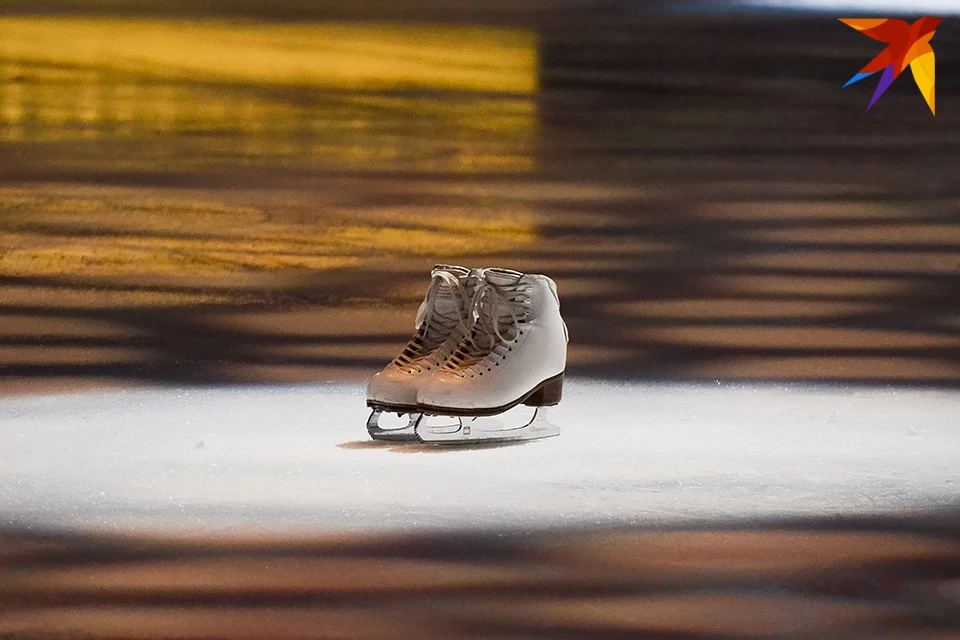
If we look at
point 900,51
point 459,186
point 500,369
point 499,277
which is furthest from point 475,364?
point 900,51

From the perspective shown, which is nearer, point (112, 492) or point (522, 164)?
point (112, 492)

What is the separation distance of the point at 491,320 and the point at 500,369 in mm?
82

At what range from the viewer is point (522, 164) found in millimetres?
2643

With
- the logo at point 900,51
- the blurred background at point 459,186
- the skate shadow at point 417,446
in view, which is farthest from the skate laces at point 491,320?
the logo at point 900,51

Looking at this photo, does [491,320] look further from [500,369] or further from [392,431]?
[392,431]

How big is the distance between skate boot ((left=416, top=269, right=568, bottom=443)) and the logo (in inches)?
56.8

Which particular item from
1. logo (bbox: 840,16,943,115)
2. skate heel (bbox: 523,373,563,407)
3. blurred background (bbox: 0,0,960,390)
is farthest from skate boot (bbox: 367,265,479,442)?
logo (bbox: 840,16,943,115)

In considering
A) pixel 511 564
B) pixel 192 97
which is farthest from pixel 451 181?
pixel 511 564

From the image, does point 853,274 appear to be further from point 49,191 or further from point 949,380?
point 49,191

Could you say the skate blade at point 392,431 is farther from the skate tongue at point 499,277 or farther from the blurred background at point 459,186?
the blurred background at point 459,186

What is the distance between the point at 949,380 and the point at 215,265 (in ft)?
5.07

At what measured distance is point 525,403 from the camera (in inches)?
61.1

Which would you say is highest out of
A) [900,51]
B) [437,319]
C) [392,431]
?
[900,51]

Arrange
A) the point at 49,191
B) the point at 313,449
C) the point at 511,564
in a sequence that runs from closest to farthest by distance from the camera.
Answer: the point at 511,564 < the point at 313,449 < the point at 49,191
